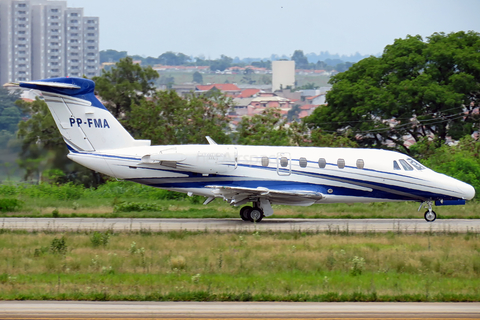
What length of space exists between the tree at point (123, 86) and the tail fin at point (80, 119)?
21375 mm

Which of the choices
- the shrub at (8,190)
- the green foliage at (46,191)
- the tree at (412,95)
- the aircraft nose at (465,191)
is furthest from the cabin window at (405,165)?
the tree at (412,95)

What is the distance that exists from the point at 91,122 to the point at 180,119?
17557 millimetres

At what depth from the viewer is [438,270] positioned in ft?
55.0

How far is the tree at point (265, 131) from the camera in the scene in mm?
41031

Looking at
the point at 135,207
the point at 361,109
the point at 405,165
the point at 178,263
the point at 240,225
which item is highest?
the point at 361,109

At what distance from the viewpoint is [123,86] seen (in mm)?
48312

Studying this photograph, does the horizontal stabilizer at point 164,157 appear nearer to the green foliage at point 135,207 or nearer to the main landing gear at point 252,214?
the main landing gear at point 252,214

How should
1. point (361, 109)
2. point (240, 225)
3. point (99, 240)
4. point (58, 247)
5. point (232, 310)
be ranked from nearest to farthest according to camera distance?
point (232, 310), point (58, 247), point (99, 240), point (240, 225), point (361, 109)

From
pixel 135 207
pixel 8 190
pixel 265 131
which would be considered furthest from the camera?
pixel 265 131

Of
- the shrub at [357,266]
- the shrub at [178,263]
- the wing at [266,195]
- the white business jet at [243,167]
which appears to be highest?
the white business jet at [243,167]

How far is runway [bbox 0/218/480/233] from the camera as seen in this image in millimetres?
23141

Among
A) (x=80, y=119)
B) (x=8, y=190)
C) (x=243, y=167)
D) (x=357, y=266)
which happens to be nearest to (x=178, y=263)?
(x=357, y=266)

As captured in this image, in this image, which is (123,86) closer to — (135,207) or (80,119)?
(135,207)

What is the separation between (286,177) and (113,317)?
13.4 meters
